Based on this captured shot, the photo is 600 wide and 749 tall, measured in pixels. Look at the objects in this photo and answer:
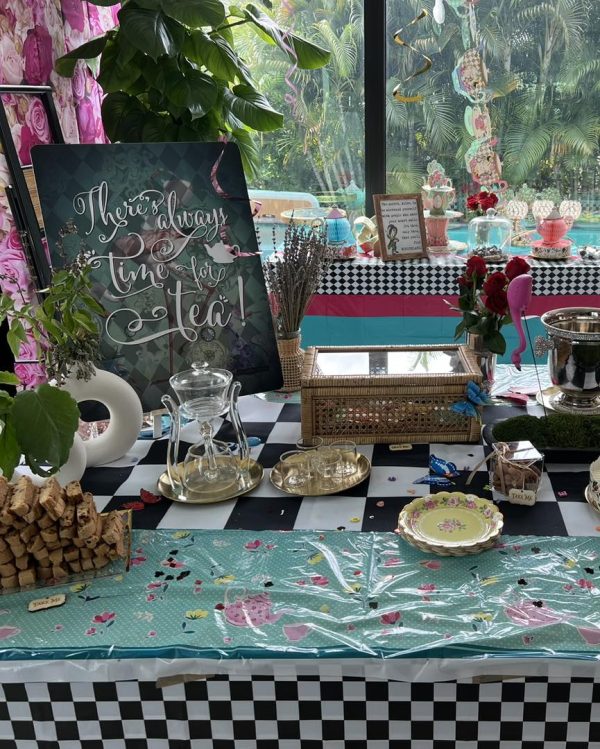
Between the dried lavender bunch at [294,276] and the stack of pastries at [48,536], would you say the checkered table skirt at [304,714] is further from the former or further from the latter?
the dried lavender bunch at [294,276]

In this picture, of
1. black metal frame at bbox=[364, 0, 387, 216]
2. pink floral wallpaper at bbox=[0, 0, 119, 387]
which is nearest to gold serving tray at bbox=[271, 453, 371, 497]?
pink floral wallpaper at bbox=[0, 0, 119, 387]

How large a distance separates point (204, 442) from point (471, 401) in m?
0.53

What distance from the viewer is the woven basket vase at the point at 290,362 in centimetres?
190

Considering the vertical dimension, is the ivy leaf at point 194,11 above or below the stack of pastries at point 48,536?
above

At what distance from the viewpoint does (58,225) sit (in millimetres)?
1589

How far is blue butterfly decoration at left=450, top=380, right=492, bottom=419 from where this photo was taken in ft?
4.95

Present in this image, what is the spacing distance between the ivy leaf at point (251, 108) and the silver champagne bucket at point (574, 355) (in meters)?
1.72

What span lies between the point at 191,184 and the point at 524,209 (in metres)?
2.32

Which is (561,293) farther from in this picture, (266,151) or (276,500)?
(276,500)

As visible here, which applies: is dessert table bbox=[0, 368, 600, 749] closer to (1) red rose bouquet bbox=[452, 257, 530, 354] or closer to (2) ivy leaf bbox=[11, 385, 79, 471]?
(2) ivy leaf bbox=[11, 385, 79, 471]

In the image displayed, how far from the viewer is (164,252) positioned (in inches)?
65.5

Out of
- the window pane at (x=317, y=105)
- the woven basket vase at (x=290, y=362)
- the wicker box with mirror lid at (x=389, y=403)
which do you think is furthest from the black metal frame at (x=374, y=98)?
the wicker box with mirror lid at (x=389, y=403)

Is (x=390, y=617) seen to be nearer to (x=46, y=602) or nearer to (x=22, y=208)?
(x=46, y=602)

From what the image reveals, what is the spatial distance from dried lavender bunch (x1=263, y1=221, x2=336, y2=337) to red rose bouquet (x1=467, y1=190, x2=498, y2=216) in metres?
1.67
